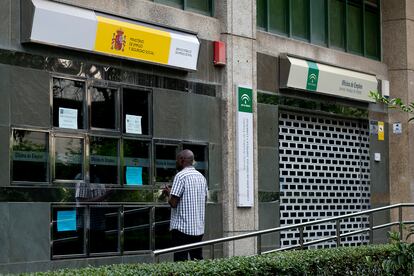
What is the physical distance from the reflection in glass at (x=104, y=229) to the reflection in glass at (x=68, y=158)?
59 centimetres

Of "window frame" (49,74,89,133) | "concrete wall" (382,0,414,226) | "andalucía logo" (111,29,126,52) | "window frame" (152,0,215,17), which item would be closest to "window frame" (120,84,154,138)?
"andalucía logo" (111,29,126,52)

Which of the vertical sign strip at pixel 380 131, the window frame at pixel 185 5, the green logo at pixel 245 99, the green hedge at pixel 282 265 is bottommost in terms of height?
the green hedge at pixel 282 265

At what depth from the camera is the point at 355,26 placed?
66.9ft

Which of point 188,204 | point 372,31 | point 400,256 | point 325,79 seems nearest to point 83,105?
point 188,204

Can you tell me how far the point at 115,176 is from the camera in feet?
45.4

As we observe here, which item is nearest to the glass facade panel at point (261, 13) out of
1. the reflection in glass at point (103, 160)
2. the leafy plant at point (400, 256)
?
the reflection in glass at point (103, 160)

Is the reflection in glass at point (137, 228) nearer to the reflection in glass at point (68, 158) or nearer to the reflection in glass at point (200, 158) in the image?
the reflection in glass at point (68, 158)

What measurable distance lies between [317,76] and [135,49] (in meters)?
5.22

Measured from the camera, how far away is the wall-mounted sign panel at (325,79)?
17453mm

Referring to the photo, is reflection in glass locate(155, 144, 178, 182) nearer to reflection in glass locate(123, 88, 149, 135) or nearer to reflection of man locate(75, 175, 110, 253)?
reflection in glass locate(123, 88, 149, 135)

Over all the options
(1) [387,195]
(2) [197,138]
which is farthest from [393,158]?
(2) [197,138]

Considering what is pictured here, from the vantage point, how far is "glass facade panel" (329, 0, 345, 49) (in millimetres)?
19531

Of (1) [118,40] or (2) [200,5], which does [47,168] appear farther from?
(2) [200,5]

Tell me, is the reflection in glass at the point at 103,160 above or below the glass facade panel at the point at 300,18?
A: below
